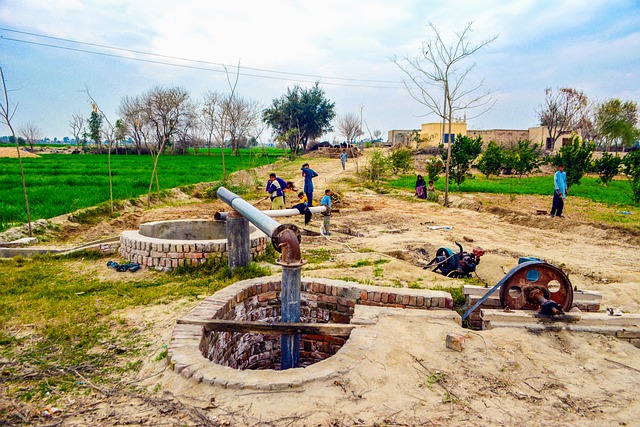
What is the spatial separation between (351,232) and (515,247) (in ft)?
11.4

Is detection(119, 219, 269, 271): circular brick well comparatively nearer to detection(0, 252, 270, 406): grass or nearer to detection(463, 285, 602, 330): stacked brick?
detection(0, 252, 270, 406): grass

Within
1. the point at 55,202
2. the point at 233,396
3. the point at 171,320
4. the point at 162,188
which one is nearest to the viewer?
the point at 233,396

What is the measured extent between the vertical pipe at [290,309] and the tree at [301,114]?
39871mm

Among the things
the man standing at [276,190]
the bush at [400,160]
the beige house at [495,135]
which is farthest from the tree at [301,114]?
the man standing at [276,190]

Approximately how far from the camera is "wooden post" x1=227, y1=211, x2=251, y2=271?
517cm

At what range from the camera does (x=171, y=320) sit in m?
4.10

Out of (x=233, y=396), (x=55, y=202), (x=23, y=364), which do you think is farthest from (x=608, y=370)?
(x=55, y=202)

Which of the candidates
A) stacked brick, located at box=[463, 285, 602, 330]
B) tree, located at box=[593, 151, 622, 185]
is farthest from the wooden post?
tree, located at box=[593, 151, 622, 185]

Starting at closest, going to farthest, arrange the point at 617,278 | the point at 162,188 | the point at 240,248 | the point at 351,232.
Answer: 1. the point at 240,248
2. the point at 617,278
3. the point at 351,232
4. the point at 162,188

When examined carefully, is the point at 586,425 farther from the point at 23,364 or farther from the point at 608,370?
the point at 23,364

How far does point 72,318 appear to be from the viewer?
13.4 ft

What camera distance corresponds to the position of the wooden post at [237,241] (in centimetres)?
517

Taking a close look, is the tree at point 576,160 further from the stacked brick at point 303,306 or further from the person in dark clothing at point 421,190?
the stacked brick at point 303,306

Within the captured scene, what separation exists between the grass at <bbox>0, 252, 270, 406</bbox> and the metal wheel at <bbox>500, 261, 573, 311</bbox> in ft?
9.65
